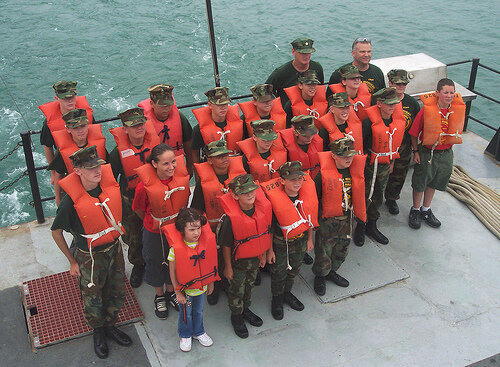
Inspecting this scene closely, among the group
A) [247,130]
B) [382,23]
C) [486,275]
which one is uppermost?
[247,130]

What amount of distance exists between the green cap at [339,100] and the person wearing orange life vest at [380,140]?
341mm

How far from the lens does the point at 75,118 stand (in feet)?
16.1

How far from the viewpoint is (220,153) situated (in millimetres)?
4699

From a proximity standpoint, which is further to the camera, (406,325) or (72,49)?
(72,49)

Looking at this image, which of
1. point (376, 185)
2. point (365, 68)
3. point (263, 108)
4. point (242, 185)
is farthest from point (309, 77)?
point (242, 185)

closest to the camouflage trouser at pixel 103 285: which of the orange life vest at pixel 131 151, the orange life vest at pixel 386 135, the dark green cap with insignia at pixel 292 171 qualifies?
the orange life vest at pixel 131 151

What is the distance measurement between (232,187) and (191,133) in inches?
51.9

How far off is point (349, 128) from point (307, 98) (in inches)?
24.9

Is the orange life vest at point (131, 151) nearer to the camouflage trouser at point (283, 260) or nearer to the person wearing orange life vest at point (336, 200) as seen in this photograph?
the camouflage trouser at point (283, 260)

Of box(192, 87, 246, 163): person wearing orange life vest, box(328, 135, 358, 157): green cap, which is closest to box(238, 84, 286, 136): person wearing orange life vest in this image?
box(192, 87, 246, 163): person wearing orange life vest

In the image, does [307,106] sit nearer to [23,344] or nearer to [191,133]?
[191,133]

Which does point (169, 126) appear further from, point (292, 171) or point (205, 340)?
point (205, 340)

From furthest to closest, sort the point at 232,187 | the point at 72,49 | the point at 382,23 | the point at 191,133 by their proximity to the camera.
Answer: the point at 382,23 < the point at 72,49 < the point at 191,133 < the point at 232,187

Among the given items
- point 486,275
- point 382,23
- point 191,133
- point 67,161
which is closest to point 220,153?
point 191,133
